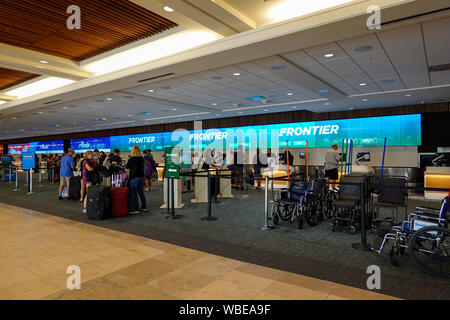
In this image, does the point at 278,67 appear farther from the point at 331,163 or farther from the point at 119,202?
the point at 119,202

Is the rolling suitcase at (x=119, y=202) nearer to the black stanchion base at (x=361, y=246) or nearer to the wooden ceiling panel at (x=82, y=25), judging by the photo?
the wooden ceiling panel at (x=82, y=25)

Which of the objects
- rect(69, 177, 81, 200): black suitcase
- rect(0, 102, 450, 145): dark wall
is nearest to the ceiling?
rect(0, 102, 450, 145): dark wall

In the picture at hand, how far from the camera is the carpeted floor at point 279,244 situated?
297 centimetres

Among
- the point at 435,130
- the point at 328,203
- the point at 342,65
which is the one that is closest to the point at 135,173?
the point at 328,203

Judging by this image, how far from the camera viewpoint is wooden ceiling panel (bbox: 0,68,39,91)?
8.13 meters

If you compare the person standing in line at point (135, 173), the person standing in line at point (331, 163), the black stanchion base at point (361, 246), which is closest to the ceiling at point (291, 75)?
the person standing in line at point (331, 163)

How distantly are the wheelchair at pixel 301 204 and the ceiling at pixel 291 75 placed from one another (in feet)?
8.69

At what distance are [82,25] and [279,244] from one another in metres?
5.33

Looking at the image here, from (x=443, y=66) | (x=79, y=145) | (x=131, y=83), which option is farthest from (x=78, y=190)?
(x=79, y=145)

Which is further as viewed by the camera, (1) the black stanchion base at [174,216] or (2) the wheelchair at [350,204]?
(1) the black stanchion base at [174,216]

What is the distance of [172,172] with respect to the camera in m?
6.19

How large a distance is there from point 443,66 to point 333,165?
3380 millimetres

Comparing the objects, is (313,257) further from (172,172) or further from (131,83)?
(131,83)

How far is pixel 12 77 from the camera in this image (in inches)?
342
